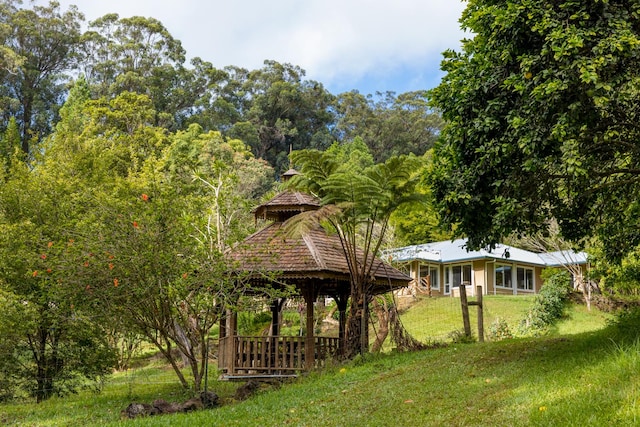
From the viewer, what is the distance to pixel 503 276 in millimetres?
36656

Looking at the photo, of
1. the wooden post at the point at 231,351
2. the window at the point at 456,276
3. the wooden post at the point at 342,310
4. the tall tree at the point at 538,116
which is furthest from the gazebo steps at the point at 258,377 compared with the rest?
the window at the point at 456,276

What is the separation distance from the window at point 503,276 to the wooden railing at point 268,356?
76.8 ft

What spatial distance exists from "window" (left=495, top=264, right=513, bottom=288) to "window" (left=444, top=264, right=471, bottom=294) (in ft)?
5.64

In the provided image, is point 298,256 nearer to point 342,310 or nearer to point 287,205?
point 287,205

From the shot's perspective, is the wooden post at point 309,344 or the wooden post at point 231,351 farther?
the wooden post at point 231,351

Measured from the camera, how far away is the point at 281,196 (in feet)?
54.6

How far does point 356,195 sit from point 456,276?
958 inches

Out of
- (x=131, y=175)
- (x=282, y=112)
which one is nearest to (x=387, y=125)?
(x=282, y=112)

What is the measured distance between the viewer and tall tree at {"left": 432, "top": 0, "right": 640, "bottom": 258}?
24.6 feet

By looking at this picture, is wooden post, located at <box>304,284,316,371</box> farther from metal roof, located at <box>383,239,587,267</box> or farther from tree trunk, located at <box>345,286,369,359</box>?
metal roof, located at <box>383,239,587,267</box>

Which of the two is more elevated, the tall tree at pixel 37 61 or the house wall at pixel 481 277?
the tall tree at pixel 37 61

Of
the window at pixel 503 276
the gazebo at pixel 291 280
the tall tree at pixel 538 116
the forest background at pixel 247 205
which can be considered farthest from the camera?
the window at pixel 503 276

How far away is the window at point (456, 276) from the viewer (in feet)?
119

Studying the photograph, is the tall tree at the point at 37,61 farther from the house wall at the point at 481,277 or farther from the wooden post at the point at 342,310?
the wooden post at the point at 342,310
